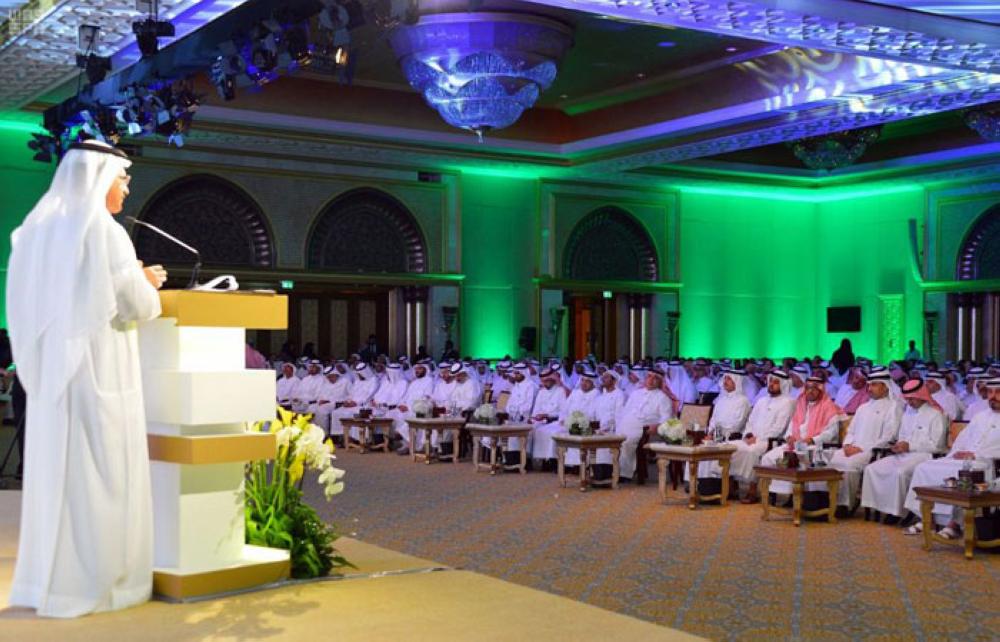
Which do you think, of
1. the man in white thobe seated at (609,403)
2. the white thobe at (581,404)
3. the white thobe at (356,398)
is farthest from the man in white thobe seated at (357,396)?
the man in white thobe seated at (609,403)

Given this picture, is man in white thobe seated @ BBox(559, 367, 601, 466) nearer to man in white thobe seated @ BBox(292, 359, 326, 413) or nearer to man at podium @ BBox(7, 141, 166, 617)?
man in white thobe seated @ BBox(292, 359, 326, 413)

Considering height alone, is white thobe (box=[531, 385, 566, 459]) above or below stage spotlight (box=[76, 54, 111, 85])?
below

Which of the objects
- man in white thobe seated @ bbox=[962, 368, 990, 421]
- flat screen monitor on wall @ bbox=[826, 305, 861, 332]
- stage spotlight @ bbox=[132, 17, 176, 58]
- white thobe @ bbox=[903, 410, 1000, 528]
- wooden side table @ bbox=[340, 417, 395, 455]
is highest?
stage spotlight @ bbox=[132, 17, 176, 58]

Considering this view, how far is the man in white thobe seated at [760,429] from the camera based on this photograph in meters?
11.4

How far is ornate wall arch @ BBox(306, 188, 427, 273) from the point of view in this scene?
68.9 ft

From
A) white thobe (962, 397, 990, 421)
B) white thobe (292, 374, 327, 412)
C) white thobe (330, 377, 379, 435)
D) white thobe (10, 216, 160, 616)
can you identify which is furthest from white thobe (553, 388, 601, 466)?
white thobe (10, 216, 160, 616)

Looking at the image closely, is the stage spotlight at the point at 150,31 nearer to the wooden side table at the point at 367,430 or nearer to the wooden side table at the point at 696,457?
the wooden side table at the point at 696,457

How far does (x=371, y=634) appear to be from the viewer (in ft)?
16.0

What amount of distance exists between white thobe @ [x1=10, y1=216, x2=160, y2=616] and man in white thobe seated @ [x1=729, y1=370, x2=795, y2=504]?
7059 millimetres

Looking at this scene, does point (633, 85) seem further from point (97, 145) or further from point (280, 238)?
point (97, 145)

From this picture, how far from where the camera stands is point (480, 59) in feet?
47.7

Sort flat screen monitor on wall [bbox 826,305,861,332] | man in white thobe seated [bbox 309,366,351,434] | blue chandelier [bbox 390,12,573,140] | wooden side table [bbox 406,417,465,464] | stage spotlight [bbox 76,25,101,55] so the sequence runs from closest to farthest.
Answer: stage spotlight [bbox 76,25,101,55] → wooden side table [bbox 406,417,465,464] → blue chandelier [bbox 390,12,573,140] → man in white thobe seated [bbox 309,366,351,434] → flat screen monitor on wall [bbox 826,305,861,332]

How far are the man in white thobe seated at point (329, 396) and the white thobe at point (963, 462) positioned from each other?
9.52m

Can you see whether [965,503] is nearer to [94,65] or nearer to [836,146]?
[94,65]
